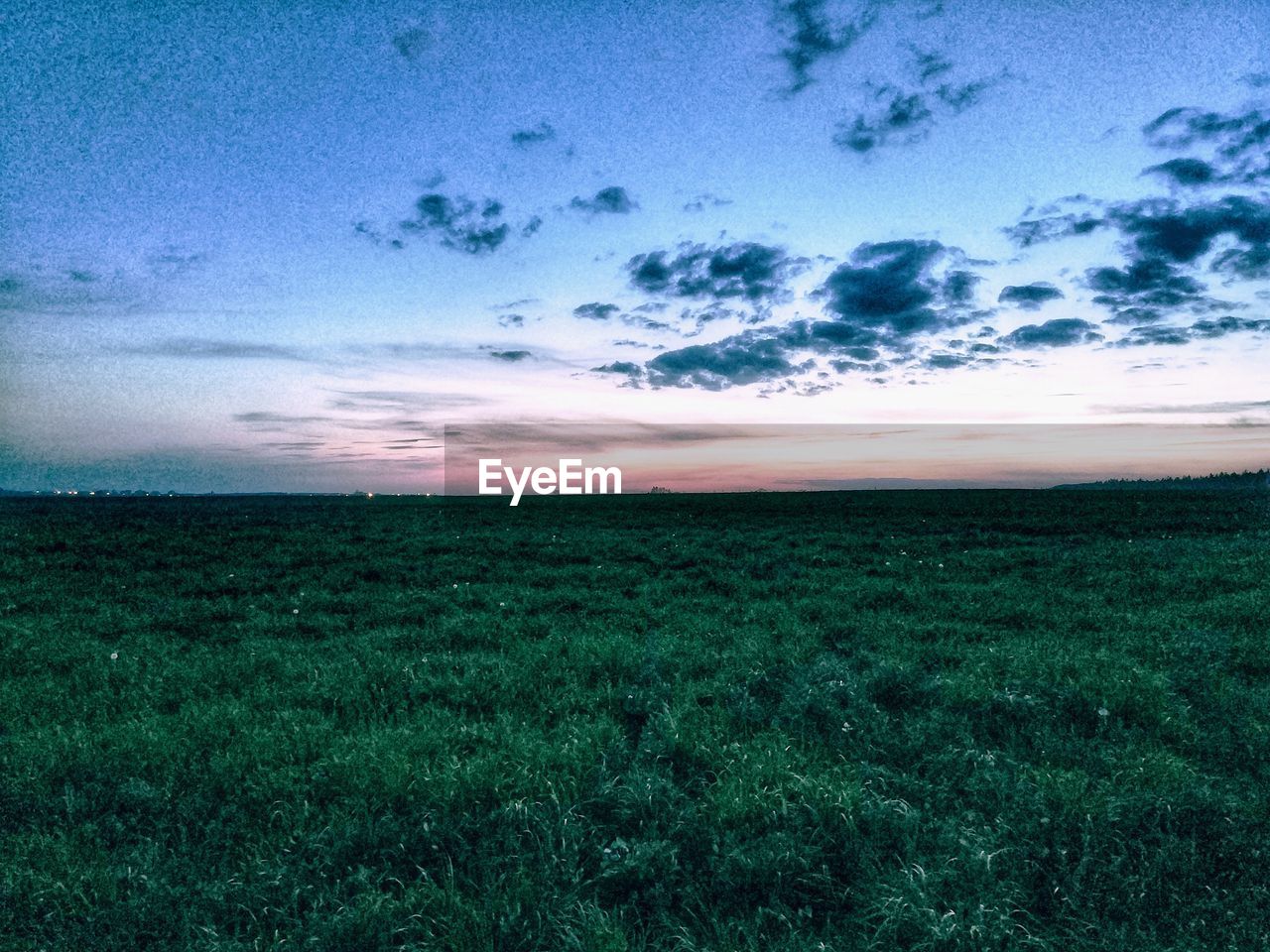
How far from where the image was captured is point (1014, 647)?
876 centimetres

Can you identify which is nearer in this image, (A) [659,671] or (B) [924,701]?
(B) [924,701]

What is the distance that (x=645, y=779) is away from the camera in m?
5.08

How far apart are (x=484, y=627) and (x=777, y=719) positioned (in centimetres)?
539

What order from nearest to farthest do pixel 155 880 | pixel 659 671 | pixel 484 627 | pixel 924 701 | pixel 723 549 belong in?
pixel 155 880
pixel 924 701
pixel 659 671
pixel 484 627
pixel 723 549

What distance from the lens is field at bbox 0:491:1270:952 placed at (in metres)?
3.92

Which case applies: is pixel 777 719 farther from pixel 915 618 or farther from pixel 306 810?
pixel 915 618

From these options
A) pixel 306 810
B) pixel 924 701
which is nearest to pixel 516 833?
pixel 306 810

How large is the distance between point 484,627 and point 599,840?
20.2 ft

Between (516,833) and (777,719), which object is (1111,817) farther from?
(516,833)

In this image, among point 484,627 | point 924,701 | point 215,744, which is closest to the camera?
point 215,744

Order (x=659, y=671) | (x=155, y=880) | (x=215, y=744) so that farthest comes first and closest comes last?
(x=659, y=671) < (x=215, y=744) < (x=155, y=880)

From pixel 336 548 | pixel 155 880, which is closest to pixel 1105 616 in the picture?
pixel 155 880

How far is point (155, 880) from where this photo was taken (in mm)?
4164

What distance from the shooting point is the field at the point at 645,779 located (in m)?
3.92
